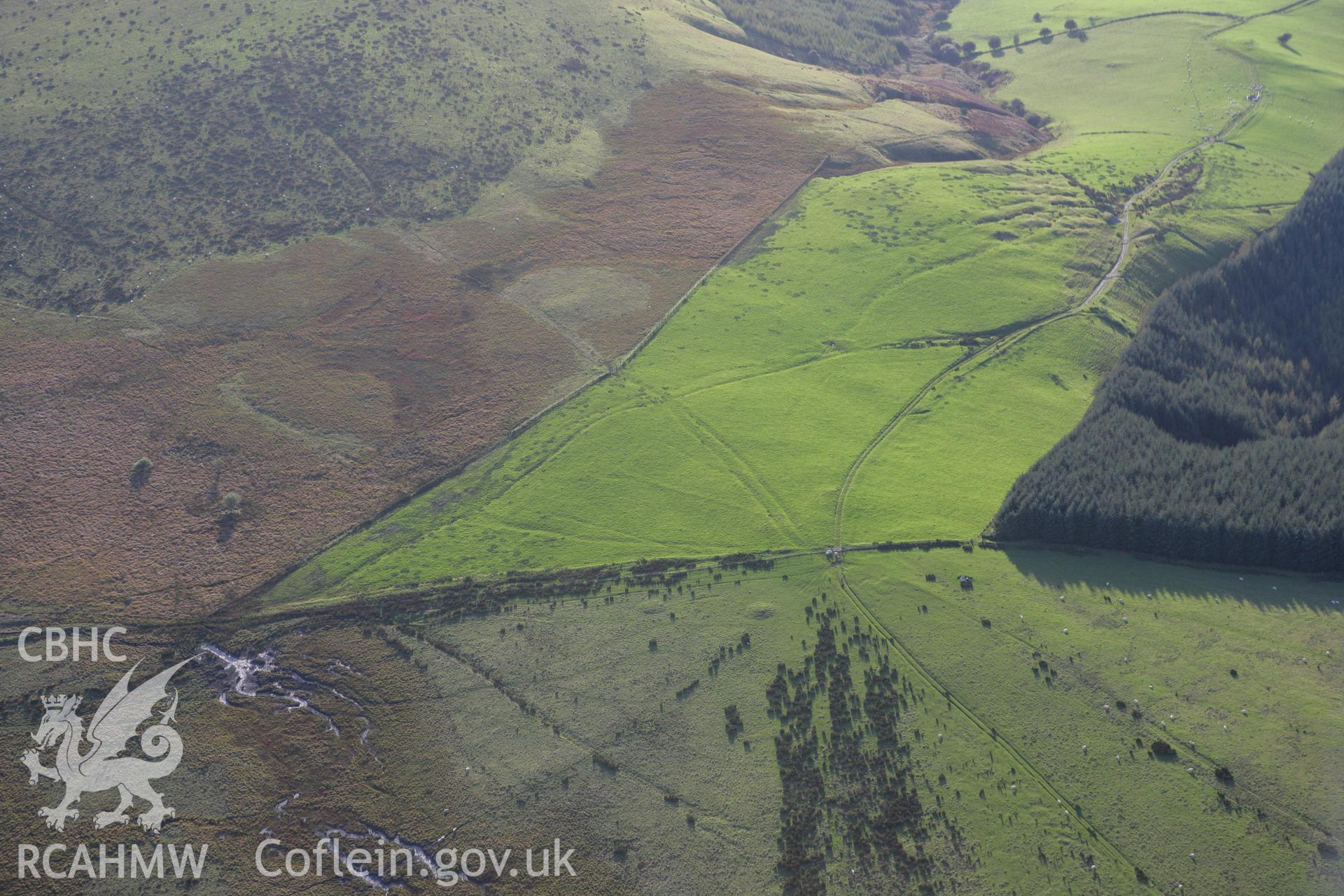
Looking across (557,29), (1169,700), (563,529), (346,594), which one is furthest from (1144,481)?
(557,29)

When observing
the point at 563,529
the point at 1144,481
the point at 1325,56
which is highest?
the point at 1325,56

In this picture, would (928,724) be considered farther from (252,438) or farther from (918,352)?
(252,438)

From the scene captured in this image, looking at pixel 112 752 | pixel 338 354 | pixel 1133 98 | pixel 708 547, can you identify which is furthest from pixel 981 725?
pixel 1133 98

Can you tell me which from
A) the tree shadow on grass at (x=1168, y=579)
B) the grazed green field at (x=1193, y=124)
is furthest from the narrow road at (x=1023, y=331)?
the tree shadow on grass at (x=1168, y=579)

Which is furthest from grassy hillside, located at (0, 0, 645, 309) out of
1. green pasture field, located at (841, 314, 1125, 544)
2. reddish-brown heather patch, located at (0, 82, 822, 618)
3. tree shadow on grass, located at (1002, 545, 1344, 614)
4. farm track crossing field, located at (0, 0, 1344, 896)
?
tree shadow on grass, located at (1002, 545, 1344, 614)

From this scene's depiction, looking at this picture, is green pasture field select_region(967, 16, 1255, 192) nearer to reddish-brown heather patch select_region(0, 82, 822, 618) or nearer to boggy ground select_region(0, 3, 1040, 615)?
boggy ground select_region(0, 3, 1040, 615)
